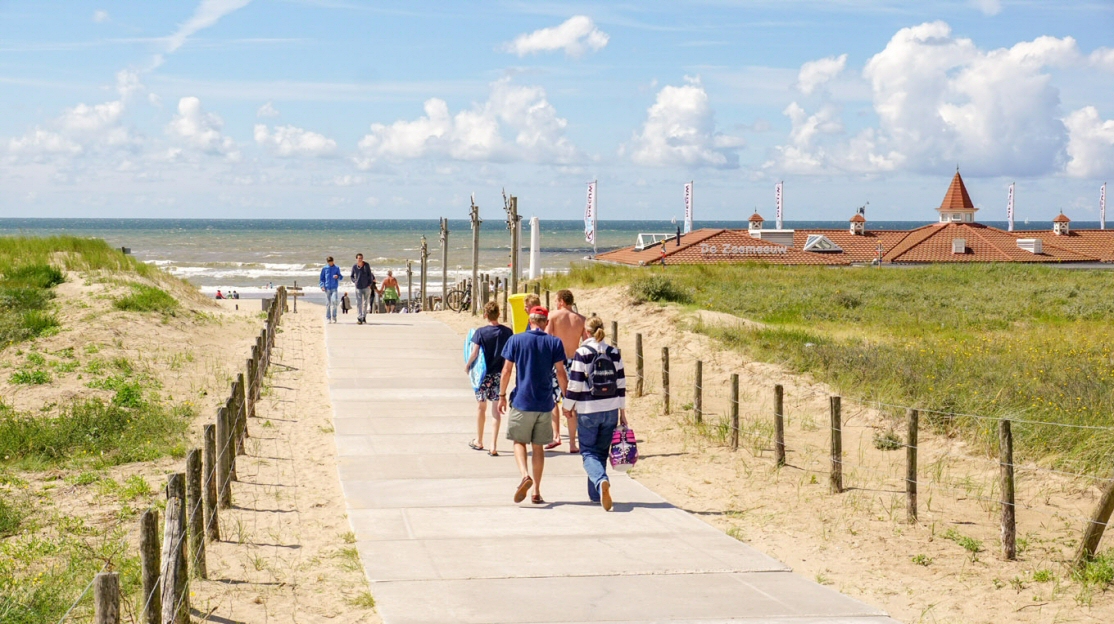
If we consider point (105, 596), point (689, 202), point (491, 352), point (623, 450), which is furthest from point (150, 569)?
point (689, 202)

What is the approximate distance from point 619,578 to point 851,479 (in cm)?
430

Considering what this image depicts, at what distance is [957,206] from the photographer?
197ft

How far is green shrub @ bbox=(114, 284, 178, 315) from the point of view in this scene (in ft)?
70.0

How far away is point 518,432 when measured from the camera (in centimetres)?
917

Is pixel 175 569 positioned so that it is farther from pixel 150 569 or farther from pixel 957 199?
pixel 957 199

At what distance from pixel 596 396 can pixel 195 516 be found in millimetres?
3467

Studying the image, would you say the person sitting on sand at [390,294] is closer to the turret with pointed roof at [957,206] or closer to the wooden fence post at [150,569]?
the wooden fence post at [150,569]

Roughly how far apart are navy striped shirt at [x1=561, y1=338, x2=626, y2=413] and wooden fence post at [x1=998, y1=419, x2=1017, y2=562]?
3107 mm

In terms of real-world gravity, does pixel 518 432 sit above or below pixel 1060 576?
above

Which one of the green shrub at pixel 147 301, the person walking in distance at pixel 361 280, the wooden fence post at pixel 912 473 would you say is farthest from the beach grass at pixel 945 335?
the green shrub at pixel 147 301

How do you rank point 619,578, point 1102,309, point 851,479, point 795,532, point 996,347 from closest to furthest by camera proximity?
point 619,578, point 795,532, point 851,479, point 996,347, point 1102,309

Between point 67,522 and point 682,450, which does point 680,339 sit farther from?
point 67,522

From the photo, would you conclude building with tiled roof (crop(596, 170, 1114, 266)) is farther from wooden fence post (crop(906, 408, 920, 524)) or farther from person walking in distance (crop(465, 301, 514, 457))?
wooden fence post (crop(906, 408, 920, 524))

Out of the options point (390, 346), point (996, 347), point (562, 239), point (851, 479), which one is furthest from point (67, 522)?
point (562, 239)
